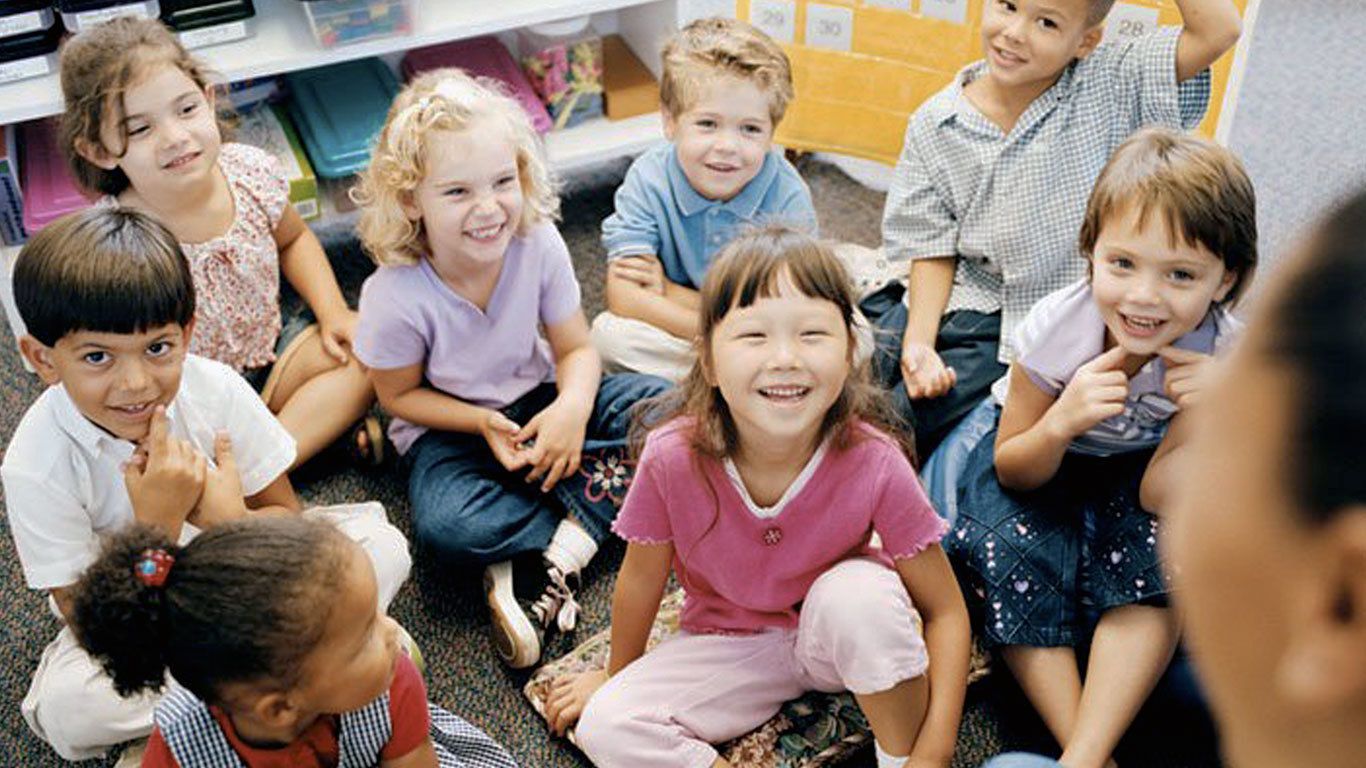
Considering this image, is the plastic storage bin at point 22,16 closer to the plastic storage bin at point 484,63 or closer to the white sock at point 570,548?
the plastic storage bin at point 484,63

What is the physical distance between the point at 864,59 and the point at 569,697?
114 centimetres

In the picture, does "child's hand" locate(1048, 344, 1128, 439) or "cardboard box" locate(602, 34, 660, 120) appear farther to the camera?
"cardboard box" locate(602, 34, 660, 120)

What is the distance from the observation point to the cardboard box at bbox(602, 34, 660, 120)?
2.28 metres

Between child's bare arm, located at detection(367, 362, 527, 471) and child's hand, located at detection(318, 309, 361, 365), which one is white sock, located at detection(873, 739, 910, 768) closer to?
child's bare arm, located at detection(367, 362, 527, 471)

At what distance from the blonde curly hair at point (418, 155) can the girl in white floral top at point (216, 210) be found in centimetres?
21

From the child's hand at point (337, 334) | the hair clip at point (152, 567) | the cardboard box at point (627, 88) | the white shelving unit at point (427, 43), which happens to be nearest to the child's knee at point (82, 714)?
the hair clip at point (152, 567)

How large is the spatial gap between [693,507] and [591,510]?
0.32 m

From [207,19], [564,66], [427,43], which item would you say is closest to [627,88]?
[564,66]

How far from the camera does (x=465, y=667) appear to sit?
5.00 ft

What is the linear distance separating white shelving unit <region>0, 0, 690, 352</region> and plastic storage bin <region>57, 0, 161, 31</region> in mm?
97

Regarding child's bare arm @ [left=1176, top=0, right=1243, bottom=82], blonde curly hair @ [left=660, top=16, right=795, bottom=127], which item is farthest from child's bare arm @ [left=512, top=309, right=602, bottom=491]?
child's bare arm @ [left=1176, top=0, right=1243, bottom=82]

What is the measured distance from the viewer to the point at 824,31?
2064 millimetres

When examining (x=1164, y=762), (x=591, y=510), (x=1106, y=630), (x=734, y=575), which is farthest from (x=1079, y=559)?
(x=591, y=510)

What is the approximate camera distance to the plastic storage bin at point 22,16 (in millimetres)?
1795
